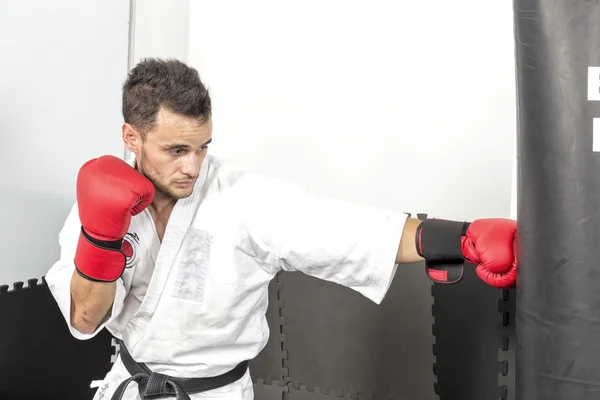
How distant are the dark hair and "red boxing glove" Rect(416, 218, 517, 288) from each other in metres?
0.80

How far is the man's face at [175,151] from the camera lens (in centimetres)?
195

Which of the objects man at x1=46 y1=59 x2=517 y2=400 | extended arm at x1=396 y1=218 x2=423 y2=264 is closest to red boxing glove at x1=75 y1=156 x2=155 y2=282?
man at x1=46 y1=59 x2=517 y2=400

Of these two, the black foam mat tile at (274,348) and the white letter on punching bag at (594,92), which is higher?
the white letter on punching bag at (594,92)

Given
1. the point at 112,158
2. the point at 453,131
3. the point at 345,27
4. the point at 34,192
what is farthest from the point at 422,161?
the point at 34,192

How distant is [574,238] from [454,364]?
172cm

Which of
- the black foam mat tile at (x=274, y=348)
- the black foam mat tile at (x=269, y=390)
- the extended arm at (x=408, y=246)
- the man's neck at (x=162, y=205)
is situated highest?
the man's neck at (x=162, y=205)

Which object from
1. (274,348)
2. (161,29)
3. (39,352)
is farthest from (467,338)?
(161,29)

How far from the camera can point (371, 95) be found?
3346mm

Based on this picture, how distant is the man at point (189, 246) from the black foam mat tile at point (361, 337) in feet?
3.33

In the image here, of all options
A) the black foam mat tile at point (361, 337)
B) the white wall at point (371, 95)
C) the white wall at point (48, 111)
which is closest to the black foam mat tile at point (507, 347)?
the black foam mat tile at point (361, 337)

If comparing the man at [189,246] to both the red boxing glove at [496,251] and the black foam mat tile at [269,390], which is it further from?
the black foam mat tile at [269,390]

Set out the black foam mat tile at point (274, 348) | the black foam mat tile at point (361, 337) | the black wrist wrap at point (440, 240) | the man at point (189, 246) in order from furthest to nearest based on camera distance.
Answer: the black foam mat tile at point (274, 348) < the black foam mat tile at point (361, 337) < the man at point (189, 246) < the black wrist wrap at point (440, 240)

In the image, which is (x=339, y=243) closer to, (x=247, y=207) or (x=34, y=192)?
(x=247, y=207)

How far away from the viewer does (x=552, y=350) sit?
4.29 feet
